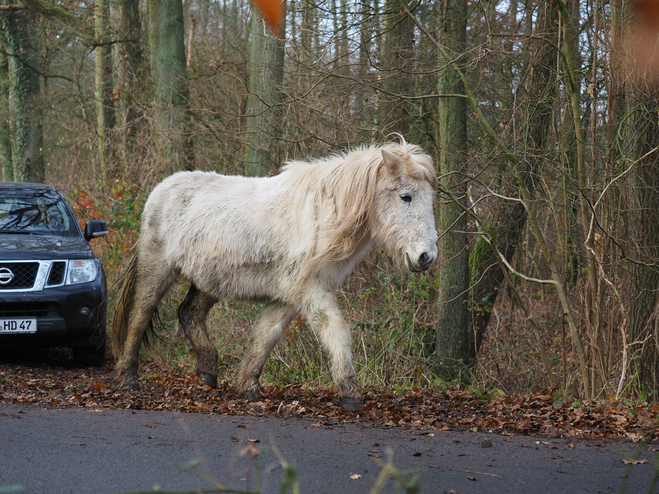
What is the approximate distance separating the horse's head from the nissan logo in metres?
4.67

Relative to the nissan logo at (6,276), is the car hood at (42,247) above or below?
above

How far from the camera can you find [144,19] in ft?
65.7

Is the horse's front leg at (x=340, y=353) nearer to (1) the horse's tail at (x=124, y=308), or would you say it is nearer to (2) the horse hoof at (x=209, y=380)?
(2) the horse hoof at (x=209, y=380)

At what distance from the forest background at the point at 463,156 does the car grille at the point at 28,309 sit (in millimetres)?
746

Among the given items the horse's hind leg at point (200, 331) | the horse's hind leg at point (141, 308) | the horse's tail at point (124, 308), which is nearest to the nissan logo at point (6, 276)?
the horse's tail at point (124, 308)

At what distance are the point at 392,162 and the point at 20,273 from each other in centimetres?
493

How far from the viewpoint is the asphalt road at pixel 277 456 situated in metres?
4.08

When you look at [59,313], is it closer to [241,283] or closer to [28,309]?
[28,309]

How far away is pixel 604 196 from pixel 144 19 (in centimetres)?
1562

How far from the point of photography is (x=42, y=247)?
9.19 metres

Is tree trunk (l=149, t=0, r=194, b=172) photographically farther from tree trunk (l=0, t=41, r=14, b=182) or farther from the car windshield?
tree trunk (l=0, t=41, r=14, b=182)

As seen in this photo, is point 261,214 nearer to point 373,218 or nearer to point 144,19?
point 373,218

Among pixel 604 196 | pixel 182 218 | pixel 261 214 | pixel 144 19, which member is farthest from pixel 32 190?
pixel 144 19

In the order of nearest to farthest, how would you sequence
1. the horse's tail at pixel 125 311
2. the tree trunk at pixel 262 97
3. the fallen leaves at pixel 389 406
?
the fallen leaves at pixel 389 406
the horse's tail at pixel 125 311
the tree trunk at pixel 262 97
